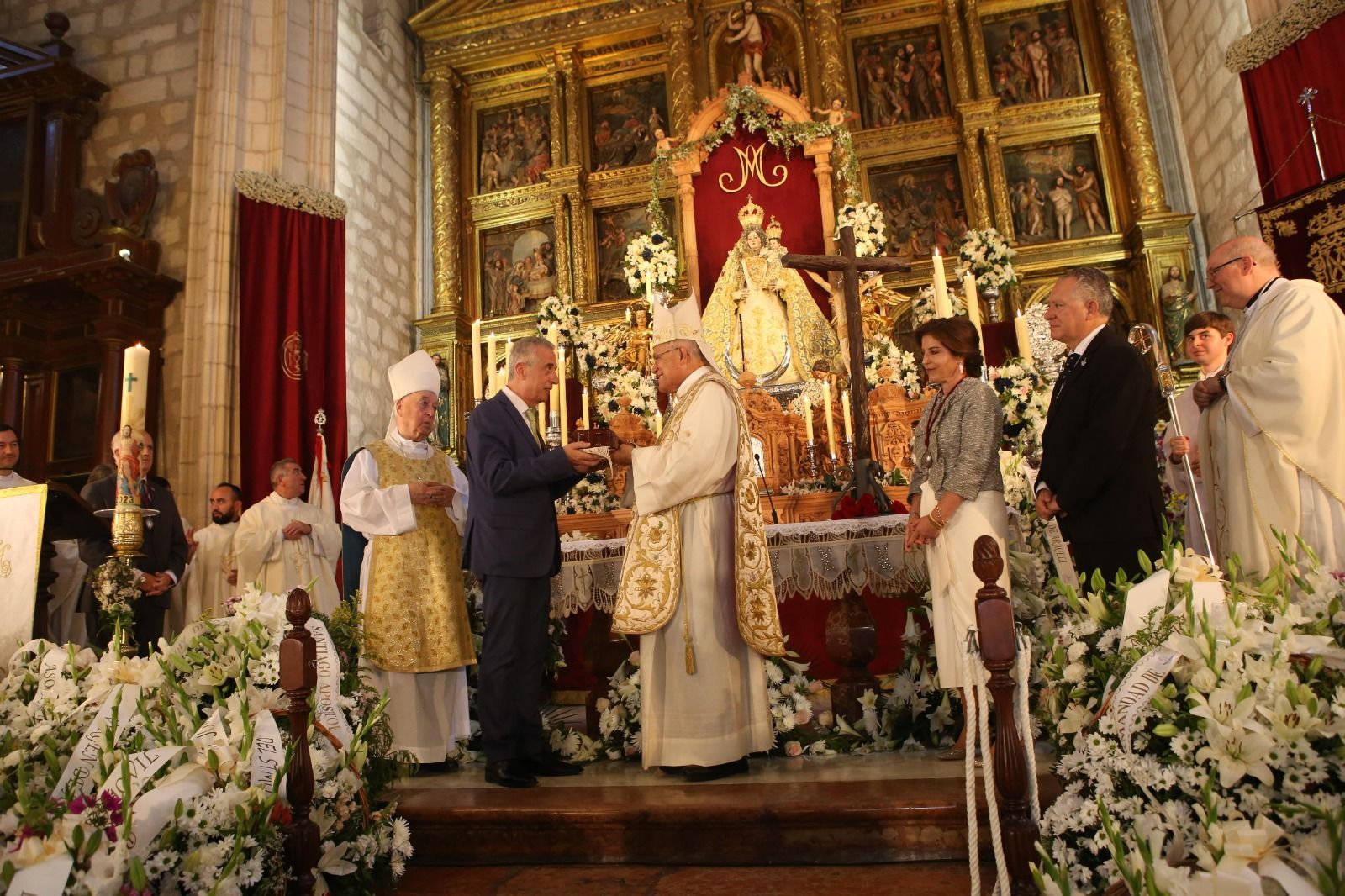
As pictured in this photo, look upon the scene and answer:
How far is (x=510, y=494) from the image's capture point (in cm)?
337

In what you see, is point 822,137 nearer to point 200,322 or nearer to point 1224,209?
point 1224,209

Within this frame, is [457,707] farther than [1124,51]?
No

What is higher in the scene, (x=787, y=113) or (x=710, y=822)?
(x=787, y=113)

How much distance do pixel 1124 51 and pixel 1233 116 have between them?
181 cm

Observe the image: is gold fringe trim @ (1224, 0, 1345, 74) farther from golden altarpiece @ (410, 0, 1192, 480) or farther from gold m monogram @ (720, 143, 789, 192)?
gold m monogram @ (720, 143, 789, 192)

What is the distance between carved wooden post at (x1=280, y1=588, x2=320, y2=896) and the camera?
2115 millimetres

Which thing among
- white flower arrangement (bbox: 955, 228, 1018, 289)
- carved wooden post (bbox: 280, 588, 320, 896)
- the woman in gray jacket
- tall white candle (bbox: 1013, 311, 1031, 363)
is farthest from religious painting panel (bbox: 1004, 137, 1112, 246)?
carved wooden post (bbox: 280, 588, 320, 896)

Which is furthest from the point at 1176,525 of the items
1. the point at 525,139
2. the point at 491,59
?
the point at 491,59

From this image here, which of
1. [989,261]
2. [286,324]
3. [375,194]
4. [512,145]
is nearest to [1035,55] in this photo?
[989,261]

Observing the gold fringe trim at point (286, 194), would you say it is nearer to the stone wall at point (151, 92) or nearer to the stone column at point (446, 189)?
the stone wall at point (151, 92)

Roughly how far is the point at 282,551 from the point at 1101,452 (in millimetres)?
4729

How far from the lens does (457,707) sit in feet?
12.5

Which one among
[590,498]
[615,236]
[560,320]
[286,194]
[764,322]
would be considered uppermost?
[615,236]

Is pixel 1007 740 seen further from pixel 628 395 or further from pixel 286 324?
pixel 286 324
